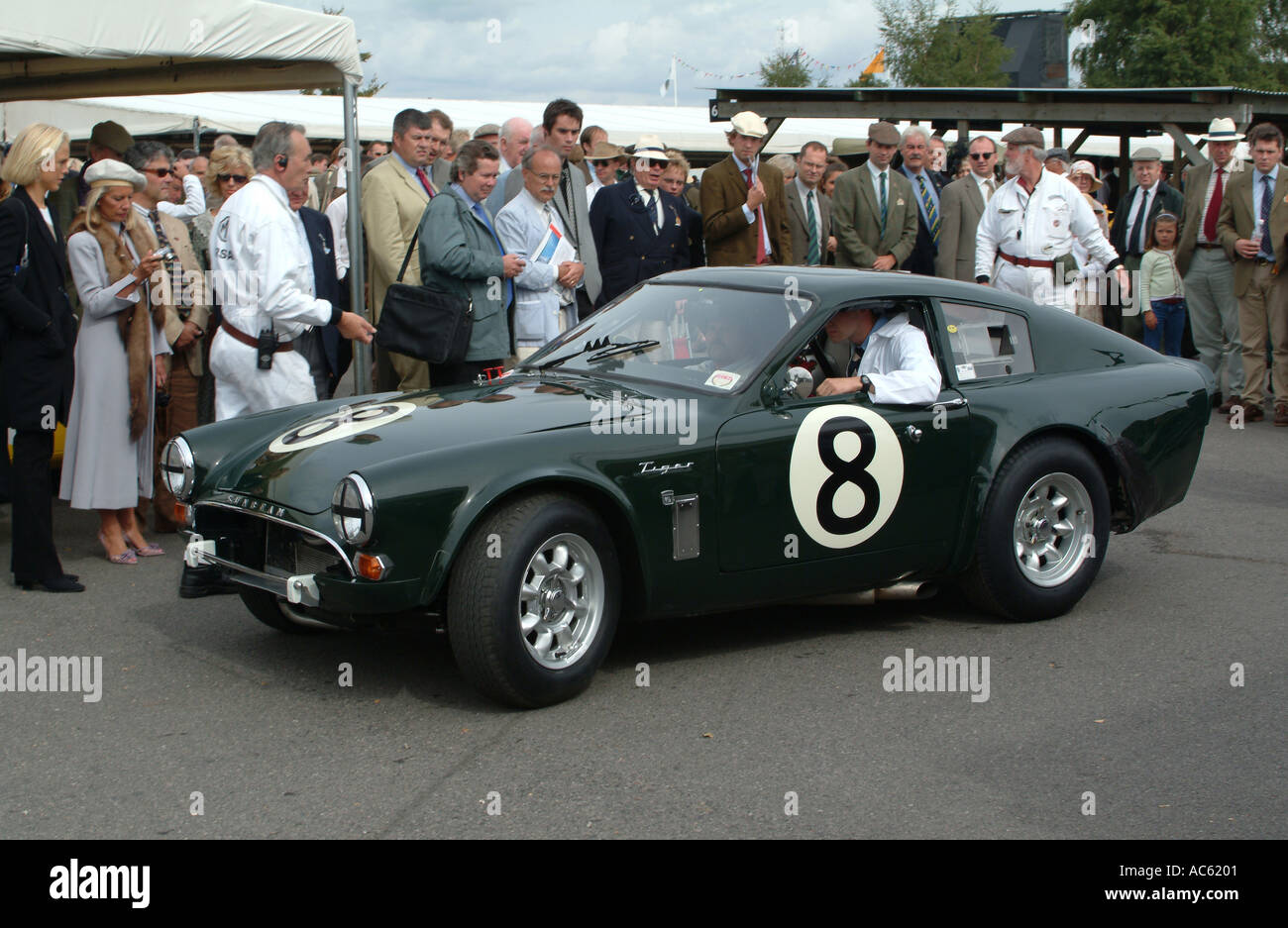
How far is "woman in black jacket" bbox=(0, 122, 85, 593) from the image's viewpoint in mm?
6352

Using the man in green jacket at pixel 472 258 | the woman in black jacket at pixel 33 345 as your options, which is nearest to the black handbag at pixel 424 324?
the man in green jacket at pixel 472 258

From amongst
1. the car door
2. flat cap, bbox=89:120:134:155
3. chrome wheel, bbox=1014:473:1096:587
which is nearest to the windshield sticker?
the car door

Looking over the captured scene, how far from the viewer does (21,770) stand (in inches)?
168

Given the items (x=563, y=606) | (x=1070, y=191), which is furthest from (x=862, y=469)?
(x=1070, y=191)

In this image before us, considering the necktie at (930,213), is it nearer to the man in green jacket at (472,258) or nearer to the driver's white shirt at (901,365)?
the man in green jacket at (472,258)

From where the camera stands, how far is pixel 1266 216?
11.1 meters

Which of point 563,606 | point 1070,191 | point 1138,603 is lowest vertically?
point 1138,603

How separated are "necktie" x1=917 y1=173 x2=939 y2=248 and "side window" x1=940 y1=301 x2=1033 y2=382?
5.27 meters

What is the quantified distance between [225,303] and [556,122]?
2.86 meters

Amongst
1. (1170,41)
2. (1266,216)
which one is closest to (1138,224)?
(1266,216)

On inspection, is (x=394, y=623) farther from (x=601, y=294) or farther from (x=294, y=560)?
(x=601, y=294)

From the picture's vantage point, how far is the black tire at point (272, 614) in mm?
5363

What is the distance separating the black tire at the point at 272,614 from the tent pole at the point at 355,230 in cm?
235

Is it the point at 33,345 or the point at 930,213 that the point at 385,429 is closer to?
the point at 33,345
